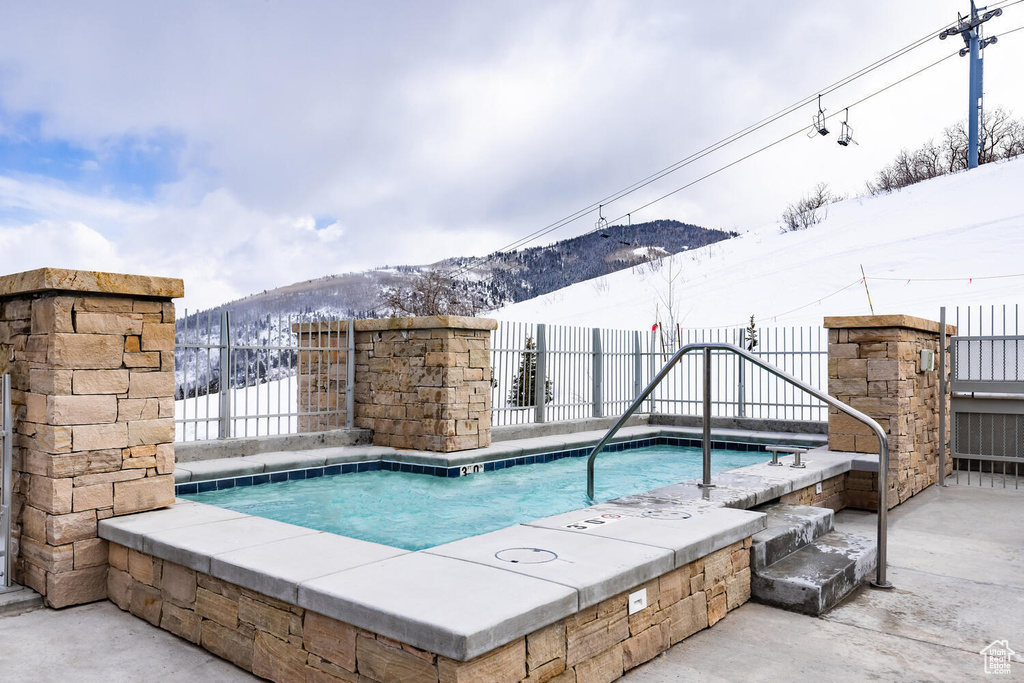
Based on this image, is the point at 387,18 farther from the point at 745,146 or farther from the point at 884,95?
the point at 884,95

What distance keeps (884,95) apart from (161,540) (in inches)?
665

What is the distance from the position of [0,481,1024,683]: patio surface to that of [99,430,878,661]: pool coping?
1.26ft

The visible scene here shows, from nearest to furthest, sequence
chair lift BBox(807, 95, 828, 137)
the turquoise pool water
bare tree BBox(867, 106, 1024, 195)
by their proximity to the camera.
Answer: the turquoise pool water < chair lift BBox(807, 95, 828, 137) < bare tree BBox(867, 106, 1024, 195)

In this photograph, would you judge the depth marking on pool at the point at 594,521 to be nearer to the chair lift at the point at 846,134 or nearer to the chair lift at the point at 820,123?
the chair lift at the point at 820,123

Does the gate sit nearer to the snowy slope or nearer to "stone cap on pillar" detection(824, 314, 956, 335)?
"stone cap on pillar" detection(824, 314, 956, 335)

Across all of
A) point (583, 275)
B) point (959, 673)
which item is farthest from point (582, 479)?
point (583, 275)

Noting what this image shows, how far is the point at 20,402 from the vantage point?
385 centimetres

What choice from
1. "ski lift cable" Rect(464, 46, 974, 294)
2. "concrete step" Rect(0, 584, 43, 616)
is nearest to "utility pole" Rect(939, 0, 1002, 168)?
"ski lift cable" Rect(464, 46, 974, 294)

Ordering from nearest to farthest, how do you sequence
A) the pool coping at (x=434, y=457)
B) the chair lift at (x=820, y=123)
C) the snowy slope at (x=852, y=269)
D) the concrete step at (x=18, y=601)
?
1. the concrete step at (x=18, y=601)
2. the pool coping at (x=434, y=457)
3. the chair lift at (x=820, y=123)
4. the snowy slope at (x=852, y=269)

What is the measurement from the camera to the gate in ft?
24.2

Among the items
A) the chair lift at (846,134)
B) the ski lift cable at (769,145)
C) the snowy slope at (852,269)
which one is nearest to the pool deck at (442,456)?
the ski lift cable at (769,145)

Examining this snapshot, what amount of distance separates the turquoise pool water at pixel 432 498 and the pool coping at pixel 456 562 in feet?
4.01

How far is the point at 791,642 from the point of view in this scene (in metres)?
3.12

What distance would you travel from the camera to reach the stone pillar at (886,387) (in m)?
6.21
